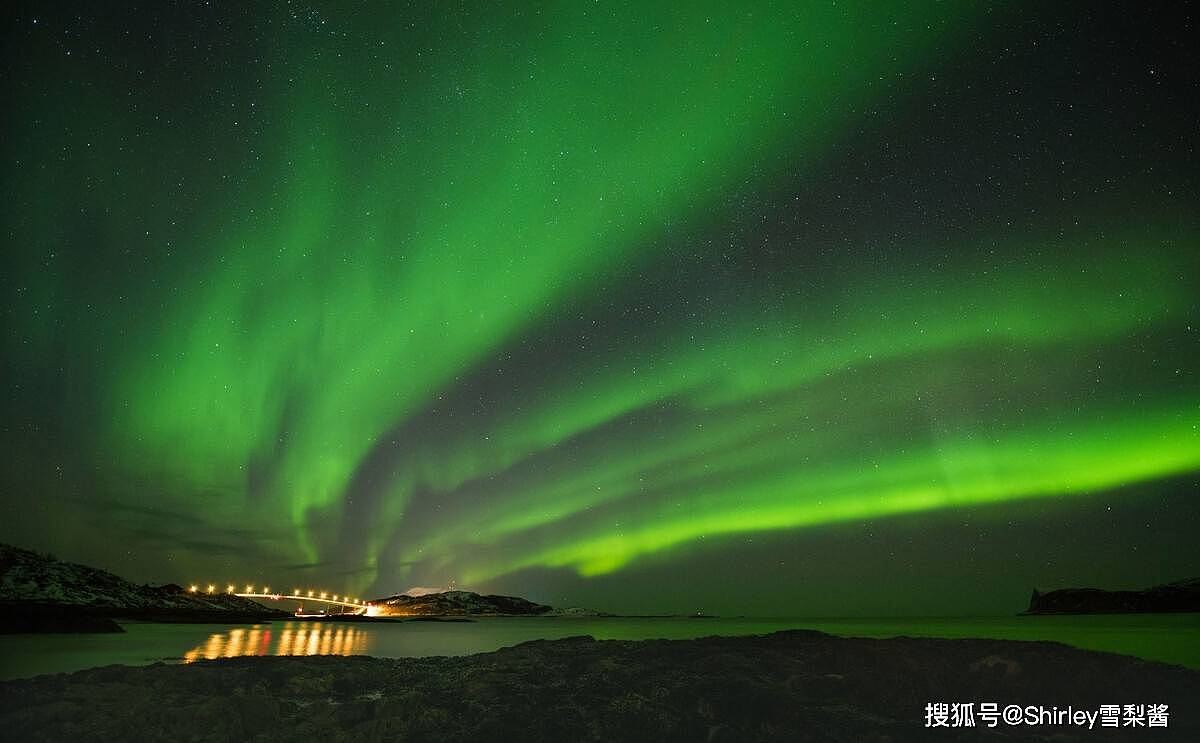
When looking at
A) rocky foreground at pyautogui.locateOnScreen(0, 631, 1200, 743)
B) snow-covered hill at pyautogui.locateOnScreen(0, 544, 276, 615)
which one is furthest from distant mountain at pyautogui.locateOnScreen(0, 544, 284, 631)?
rocky foreground at pyautogui.locateOnScreen(0, 631, 1200, 743)

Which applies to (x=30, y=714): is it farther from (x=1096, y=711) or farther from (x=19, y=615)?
(x=19, y=615)

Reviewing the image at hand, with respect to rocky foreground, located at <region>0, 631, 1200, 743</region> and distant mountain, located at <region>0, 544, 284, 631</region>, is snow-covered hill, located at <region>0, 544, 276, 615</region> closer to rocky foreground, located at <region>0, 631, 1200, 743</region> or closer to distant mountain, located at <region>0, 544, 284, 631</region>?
distant mountain, located at <region>0, 544, 284, 631</region>

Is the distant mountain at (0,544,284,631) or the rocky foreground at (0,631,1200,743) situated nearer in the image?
the rocky foreground at (0,631,1200,743)

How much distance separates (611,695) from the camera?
2486 centimetres

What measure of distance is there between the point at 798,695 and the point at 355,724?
16.4 metres

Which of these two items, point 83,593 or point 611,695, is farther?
point 83,593

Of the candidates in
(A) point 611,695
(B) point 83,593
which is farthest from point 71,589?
(A) point 611,695

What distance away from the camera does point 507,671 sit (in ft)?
93.6

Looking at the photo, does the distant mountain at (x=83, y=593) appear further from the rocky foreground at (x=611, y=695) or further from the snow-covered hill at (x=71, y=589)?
the rocky foreground at (x=611, y=695)

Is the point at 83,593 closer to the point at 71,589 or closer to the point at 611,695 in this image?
the point at 71,589

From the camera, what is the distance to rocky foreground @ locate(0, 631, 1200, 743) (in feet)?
65.5

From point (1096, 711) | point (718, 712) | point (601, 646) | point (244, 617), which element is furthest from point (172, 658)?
point (244, 617)

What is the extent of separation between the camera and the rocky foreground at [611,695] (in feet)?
65.5

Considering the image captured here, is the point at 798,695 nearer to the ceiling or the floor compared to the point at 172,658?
nearer to the ceiling
